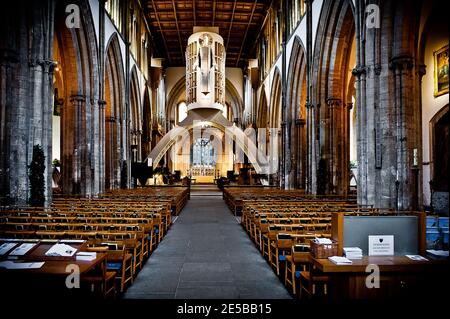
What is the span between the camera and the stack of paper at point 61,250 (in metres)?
4.02

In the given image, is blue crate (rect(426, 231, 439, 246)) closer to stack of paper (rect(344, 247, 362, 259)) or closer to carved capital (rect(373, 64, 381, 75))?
stack of paper (rect(344, 247, 362, 259))

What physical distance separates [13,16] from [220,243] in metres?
8.27

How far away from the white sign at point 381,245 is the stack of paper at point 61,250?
10.6 feet

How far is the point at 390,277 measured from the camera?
378cm

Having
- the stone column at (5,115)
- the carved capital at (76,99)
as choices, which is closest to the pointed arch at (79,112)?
the carved capital at (76,99)

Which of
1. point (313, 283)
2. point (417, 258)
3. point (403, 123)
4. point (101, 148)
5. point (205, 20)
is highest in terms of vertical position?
point (205, 20)

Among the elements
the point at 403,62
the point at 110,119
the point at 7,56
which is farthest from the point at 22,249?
the point at 110,119

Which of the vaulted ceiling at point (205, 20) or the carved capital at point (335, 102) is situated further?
the vaulted ceiling at point (205, 20)

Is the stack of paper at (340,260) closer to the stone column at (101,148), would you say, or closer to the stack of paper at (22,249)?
the stack of paper at (22,249)

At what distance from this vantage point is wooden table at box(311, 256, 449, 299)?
3.73 meters

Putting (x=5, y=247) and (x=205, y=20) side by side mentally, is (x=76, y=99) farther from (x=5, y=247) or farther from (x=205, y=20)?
(x=205, y=20)

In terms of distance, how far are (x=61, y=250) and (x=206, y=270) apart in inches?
106

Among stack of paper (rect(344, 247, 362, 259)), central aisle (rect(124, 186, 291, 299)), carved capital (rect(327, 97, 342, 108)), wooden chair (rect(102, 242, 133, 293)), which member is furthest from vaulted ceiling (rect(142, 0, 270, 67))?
stack of paper (rect(344, 247, 362, 259))

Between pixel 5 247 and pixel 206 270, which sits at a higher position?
pixel 5 247
